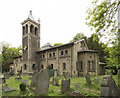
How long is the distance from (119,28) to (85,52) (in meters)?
12.7

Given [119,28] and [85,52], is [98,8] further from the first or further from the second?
[85,52]

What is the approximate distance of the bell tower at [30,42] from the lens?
2617cm

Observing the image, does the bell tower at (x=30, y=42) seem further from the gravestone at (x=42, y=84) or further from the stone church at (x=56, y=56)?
the gravestone at (x=42, y=84)

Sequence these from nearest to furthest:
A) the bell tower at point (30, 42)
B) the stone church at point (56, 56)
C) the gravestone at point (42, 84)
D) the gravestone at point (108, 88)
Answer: the gravestone at point (108, 88)
the gravestone at point (42, 84)
the stone church at point (56, 56)
the bell tower at point (30, 42)

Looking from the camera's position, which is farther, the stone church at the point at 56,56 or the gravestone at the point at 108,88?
the stone church at the point at 56,56

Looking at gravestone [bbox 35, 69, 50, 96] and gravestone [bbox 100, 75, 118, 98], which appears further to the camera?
→ gravestone [bbox 35, 69, 50, 96]

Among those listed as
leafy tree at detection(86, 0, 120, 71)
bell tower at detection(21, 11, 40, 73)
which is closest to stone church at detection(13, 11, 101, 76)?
bell tower at detection(21, 11, 40, 73)

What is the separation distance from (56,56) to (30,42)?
8.50m

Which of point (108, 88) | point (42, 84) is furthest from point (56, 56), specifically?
point (108, 88)

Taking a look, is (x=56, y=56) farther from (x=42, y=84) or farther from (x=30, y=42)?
(x=42, y=84)

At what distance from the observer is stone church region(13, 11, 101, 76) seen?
19.9 meters

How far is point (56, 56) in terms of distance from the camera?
77.5 ft

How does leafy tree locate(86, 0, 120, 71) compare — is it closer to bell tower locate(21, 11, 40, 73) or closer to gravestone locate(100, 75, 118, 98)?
gravestone locate(100, 75, 118, 98)

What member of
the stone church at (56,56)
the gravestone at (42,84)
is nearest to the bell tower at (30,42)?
the stone church at (56,56)
